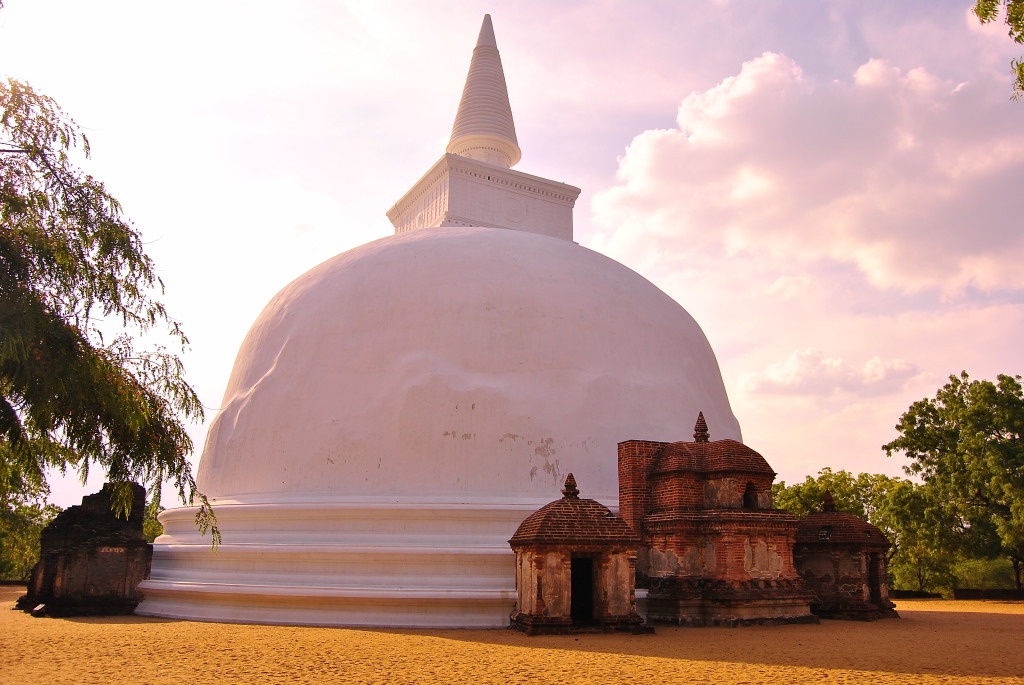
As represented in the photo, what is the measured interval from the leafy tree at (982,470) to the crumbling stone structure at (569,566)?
1421cm

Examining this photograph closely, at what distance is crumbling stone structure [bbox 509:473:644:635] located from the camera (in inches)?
446

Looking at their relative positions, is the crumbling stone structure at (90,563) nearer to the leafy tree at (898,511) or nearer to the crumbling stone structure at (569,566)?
the crumbling stone structure at (569,566)

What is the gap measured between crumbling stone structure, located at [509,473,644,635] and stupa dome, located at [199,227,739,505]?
6.52ft

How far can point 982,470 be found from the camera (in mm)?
21688

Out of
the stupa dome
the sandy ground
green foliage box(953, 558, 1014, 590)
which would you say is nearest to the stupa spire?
the stupa dome

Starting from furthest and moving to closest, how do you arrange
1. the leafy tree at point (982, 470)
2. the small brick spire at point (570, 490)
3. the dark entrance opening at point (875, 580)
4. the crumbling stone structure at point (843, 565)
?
the leafy tree at point (982, 470) → the dark entrance opening at point (875, 580) → the crumbling stone structure at point (843, 565) → the small brick spire at point (570, 490)

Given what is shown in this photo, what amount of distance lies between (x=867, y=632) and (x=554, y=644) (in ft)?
17.4

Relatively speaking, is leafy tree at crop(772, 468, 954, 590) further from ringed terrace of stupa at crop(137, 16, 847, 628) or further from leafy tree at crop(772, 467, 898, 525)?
ringed terrace of stupa at crop(137, 16, 847, 628)

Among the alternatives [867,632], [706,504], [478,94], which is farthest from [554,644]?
[478,94]

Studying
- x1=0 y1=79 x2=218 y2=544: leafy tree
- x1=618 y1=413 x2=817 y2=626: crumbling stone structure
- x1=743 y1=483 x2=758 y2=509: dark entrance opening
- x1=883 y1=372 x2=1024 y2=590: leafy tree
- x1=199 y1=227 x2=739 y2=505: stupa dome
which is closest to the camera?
x1=0 y1=79 x2=218 y2=544: leafy tree

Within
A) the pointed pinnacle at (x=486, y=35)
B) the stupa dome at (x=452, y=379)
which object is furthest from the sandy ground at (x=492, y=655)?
the pointed pinnacle at (x=486, y=35)

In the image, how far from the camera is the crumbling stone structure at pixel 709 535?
493 inches

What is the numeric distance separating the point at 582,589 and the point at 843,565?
5.28 meters

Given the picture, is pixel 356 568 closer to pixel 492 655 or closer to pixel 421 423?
pixel 421 423
